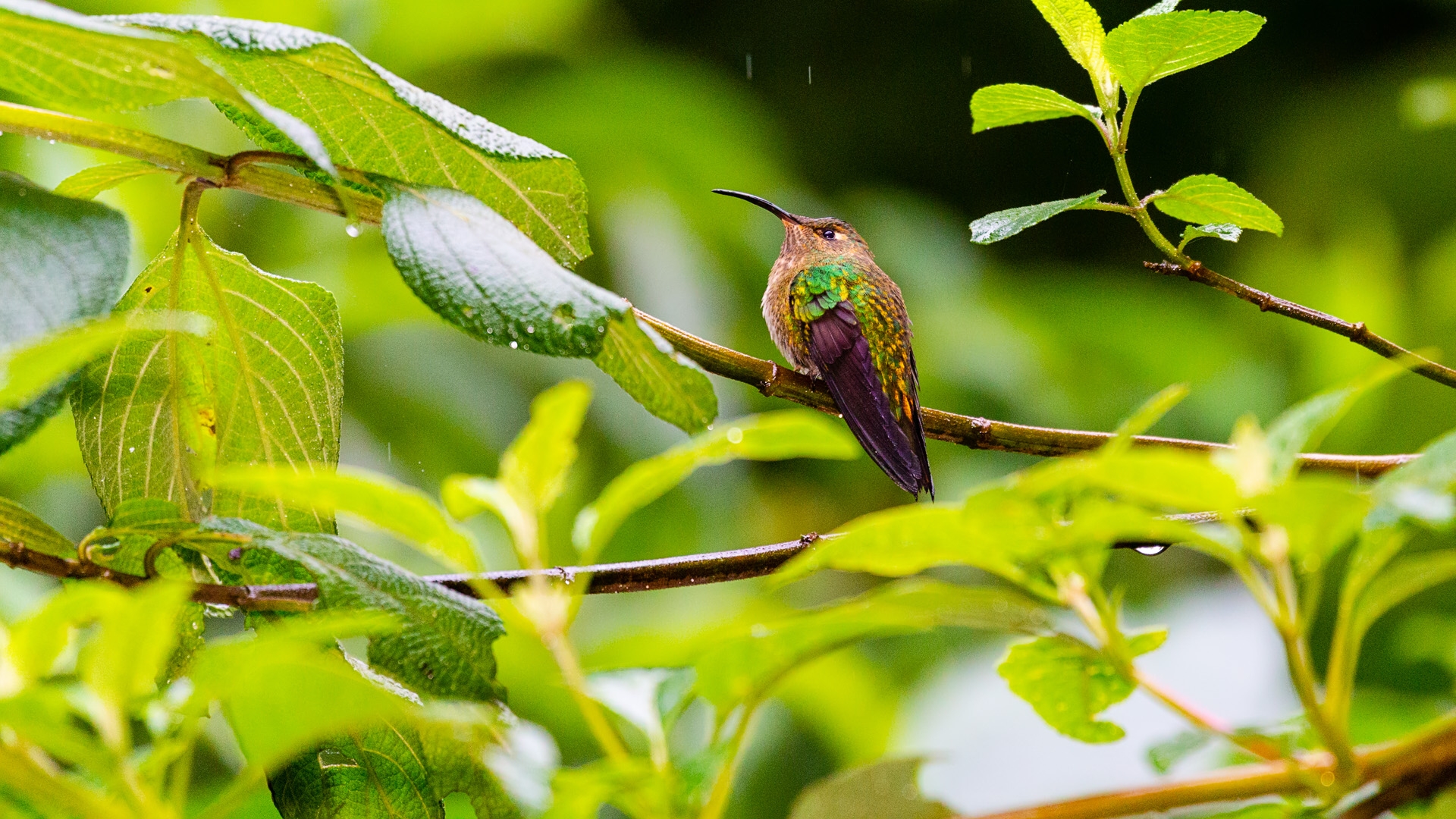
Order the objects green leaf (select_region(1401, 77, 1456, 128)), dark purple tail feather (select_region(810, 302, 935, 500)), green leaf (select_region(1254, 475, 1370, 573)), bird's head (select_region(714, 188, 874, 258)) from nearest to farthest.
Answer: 1. green leaf (select_region(1254, 475, 1370, 573))
2. green leaf (select_region(1401, 77, 1456, 128))
3. dark purple tail feather (select_region(810, 302, 935, 500))
4. bird's head (select_region(714, 188, 874, 258))

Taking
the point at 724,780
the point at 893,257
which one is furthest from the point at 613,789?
the point at 893,257

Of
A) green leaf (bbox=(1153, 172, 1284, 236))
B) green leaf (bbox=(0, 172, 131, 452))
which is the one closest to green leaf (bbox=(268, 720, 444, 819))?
green leaf (bbox=(0, 172, 131, 452))

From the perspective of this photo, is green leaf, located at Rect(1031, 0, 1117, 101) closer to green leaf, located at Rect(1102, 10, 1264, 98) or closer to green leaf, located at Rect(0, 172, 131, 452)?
green leaf, located at Rect(1102, 10, 1264, 98)

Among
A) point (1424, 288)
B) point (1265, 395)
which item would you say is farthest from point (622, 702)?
point (1424, 288)

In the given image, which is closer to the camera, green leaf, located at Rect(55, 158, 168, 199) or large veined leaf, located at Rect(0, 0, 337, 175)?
large veined leaf, located at Rect(0, 0, 337, 175)

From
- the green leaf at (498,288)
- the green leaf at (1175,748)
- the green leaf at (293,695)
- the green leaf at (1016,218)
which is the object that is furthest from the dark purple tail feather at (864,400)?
the green leaf at (293,695)

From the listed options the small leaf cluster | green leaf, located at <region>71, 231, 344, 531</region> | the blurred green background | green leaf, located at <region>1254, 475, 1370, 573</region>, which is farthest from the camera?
the blurred green background
